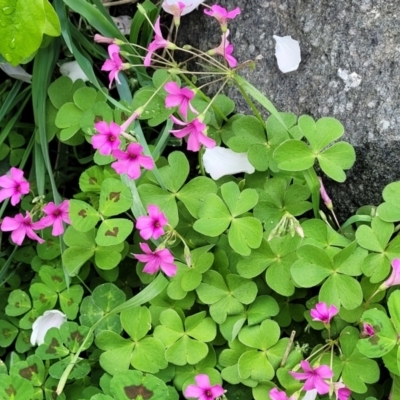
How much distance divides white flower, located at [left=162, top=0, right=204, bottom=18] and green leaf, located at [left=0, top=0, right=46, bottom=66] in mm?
299

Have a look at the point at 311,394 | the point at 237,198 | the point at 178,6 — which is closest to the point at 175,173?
the point at 237,198

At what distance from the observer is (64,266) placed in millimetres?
1435

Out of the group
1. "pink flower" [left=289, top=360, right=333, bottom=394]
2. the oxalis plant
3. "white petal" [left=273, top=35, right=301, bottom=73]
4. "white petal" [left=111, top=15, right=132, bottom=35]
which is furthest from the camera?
"white petal" [left=111, top=15, right=132, bottom=35]

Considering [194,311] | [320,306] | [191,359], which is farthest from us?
[194,311]

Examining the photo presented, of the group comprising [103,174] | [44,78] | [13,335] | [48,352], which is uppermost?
[44,78]

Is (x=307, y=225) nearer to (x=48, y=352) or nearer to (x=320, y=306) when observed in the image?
(x=320, y=306)

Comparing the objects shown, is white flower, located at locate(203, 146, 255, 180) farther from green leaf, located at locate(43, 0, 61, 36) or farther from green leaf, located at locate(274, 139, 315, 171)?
green leaf, located at locate(43, 0, 61, 36)

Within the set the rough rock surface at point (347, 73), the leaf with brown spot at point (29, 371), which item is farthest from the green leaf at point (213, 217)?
the leaf with brown spot at point (29, 371)

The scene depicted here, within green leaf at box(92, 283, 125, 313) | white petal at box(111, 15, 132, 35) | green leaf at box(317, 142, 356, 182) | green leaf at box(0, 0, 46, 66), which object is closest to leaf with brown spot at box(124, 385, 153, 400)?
green leaf at box(92, 283, 125, 313)

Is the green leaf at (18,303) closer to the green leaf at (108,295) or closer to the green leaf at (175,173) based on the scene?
the green leaf at (108,295)

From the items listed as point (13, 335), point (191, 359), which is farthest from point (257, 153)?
point (13, 335)

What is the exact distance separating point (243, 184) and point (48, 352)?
0.65m

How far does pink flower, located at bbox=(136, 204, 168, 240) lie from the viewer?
1237 millimetres

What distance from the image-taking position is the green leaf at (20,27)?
1229 millimetres
